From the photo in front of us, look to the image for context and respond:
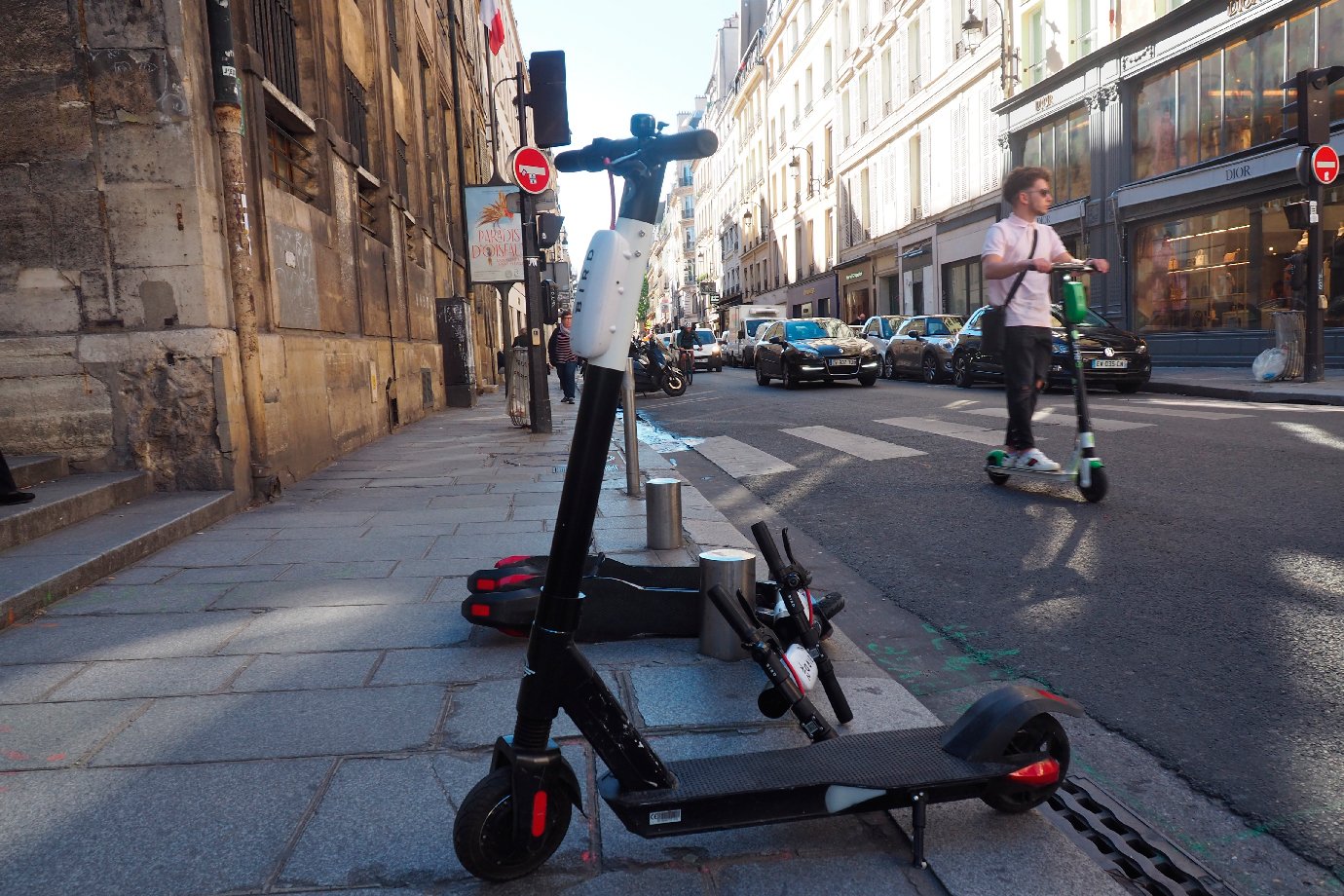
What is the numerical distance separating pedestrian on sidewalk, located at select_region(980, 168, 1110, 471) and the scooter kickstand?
174 inches

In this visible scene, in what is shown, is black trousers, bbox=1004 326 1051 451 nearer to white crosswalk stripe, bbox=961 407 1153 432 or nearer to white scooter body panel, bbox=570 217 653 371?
white crosswalk stripe, bbox=961 407 1153 432

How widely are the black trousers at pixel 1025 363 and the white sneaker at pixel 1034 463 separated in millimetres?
152

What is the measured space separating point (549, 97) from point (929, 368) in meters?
12.4

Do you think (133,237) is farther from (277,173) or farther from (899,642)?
(899,642)

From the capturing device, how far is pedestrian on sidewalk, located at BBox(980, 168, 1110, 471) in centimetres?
593

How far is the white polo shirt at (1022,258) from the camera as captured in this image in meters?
5.93

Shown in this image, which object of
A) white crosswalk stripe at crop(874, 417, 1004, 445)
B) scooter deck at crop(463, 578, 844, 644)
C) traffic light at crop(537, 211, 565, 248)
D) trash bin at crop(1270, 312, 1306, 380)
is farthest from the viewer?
trash bin at crop(1270, 312, 1306, 380)

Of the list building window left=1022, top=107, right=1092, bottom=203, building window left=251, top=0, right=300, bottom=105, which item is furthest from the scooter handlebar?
building window left=1022, top=107, right=1092, bottom=203

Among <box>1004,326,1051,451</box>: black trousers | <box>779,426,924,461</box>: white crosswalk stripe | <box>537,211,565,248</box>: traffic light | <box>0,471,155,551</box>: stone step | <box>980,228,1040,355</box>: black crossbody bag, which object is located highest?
<box>537,211,565,248</box>: traffic light

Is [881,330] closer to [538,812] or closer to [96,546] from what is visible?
[96,546]

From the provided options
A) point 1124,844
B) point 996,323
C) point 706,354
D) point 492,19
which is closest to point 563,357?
point 492,19

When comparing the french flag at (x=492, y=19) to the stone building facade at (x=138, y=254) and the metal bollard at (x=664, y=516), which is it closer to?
the stone building facade at (x=138, y=254)


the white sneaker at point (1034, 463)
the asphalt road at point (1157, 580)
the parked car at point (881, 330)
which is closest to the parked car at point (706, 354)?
the parked car at point (881, 330)

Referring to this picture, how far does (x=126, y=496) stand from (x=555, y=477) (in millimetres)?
2981
